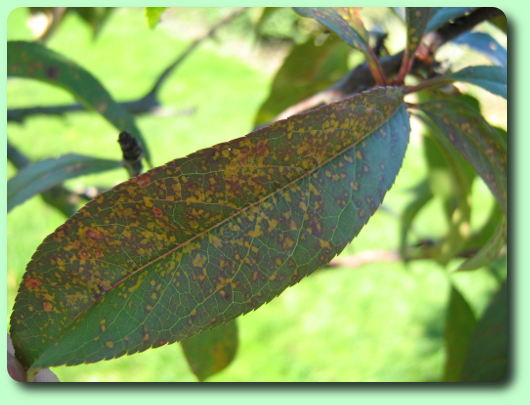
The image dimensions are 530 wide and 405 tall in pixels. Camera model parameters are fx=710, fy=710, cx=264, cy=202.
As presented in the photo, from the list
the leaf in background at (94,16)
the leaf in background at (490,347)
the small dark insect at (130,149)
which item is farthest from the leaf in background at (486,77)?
the leaf in background at (94,16)

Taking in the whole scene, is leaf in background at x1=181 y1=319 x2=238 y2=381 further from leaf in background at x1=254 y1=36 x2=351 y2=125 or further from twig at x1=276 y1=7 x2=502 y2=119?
leaf in background at x1=254 y1=36 x2=351 y2=125

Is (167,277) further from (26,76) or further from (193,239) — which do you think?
(26,76)

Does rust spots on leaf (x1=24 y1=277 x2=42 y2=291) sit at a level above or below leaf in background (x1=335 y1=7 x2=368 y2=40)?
below

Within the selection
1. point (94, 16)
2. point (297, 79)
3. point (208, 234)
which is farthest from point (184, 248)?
point (94, 16)

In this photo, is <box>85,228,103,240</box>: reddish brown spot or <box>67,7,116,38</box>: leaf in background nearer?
<box>85,228,103,240</box>: reddish brown spot

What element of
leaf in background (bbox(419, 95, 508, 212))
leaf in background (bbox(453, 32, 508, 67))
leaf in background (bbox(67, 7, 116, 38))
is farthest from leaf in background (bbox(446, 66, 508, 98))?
leaf in background (bbox(67, 7, 116, 38))

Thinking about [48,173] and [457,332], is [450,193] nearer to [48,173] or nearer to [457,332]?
[457,332]
